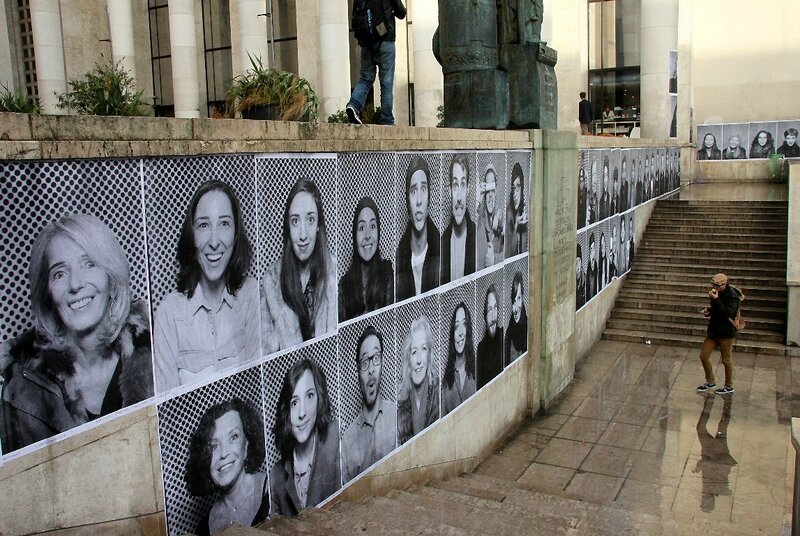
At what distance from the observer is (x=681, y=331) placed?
574 inches

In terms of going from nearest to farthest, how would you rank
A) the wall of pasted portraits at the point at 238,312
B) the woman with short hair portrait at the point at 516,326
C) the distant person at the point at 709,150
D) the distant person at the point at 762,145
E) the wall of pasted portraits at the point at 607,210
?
the wall of pasted portraits at the point at 238,312 → the woman with short hair portrait at the point at 516,326 → the wall of pasted portraits at the point at 607,210 → the distant person at the point at 762,145 → the distant person at the point at 709,150

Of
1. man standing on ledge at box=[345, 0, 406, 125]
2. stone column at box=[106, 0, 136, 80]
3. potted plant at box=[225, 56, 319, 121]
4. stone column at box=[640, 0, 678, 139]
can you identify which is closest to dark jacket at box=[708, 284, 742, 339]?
man standing on ledge at box=[345, 0, 406, 125]

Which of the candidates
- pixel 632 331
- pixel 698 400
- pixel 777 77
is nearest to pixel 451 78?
pixel 698 400

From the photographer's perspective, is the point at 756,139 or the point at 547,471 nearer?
the point at 547,471

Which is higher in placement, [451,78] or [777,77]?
[777,77]

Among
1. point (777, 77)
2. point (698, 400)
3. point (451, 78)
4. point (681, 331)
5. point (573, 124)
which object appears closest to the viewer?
point (451, 78)

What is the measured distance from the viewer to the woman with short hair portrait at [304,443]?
5.32 meters

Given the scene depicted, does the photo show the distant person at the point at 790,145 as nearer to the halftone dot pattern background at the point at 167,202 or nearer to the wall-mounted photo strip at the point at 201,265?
the wall-mounted photo strip at the point at 201,265

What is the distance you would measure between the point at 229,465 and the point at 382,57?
201 inches

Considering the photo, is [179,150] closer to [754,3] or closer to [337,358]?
[337,358]

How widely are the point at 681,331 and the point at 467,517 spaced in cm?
988

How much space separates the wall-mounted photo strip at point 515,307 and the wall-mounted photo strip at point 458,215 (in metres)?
1.25

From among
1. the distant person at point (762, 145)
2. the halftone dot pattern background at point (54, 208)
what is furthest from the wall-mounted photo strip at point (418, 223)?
the distant person at point (762, 145)

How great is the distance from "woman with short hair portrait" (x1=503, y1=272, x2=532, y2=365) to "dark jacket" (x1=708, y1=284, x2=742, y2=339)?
3.09 metres
